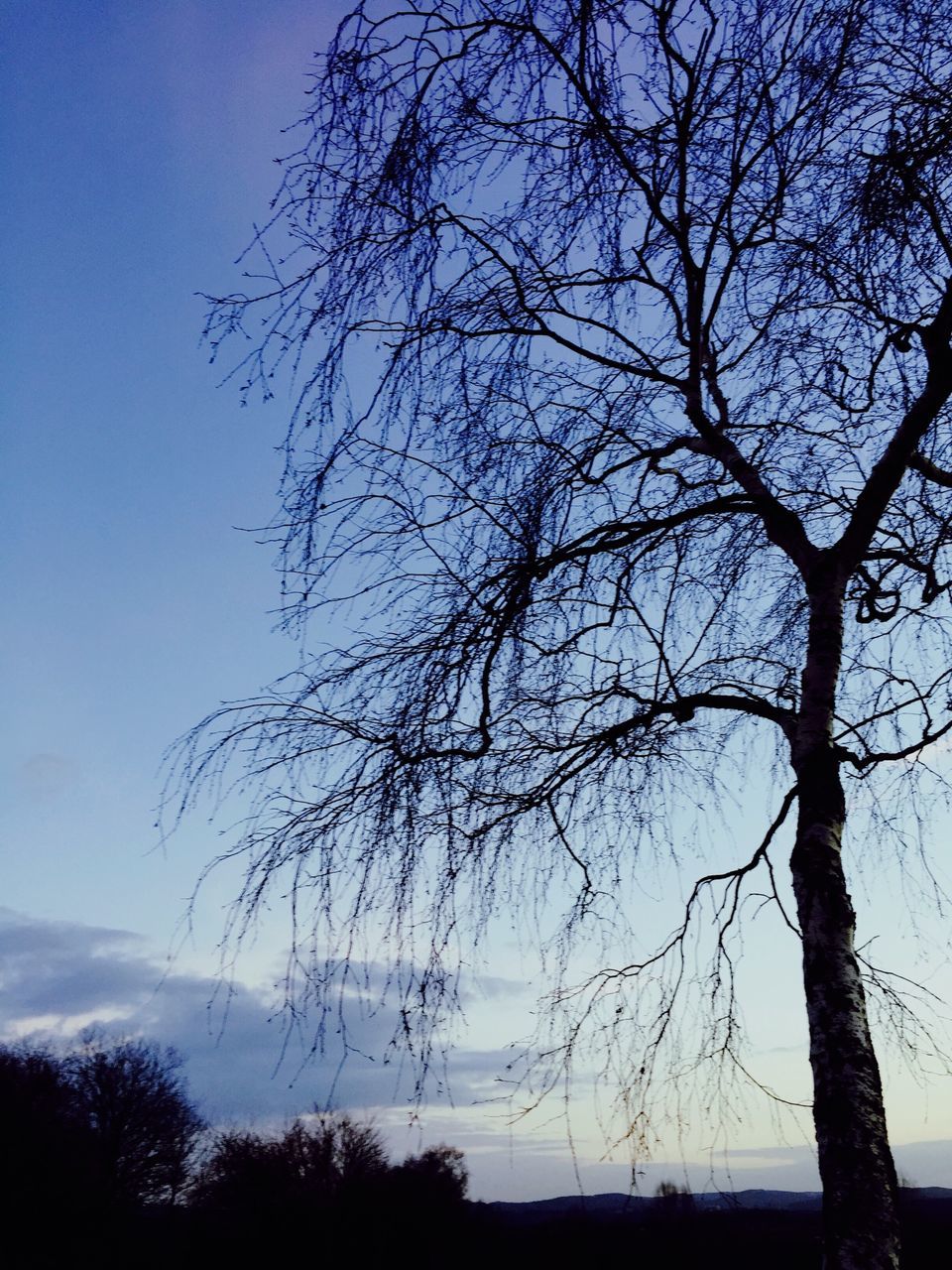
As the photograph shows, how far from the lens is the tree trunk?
2926mm

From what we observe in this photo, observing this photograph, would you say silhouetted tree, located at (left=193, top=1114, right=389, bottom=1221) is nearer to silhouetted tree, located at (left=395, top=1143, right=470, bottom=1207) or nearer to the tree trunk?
silhouetted tree, located at (left=395, top=1143, right=470, bottom=1207)

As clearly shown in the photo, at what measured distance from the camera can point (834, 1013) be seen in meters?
3.21

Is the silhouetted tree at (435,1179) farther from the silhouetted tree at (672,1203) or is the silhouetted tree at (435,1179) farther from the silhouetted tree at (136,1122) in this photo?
the silhouetted tree at (672,1203)

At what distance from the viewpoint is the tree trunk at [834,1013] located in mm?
2926

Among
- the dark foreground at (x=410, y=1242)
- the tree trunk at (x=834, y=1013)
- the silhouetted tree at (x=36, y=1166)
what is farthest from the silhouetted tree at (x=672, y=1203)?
the silhouetted tree at (x=36, y=1166)

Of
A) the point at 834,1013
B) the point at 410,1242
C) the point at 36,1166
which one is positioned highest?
the point at 834,1013

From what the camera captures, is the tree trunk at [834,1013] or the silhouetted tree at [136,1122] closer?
the tree trunk at [834,1013]

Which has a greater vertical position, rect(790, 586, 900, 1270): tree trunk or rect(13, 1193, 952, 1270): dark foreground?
rect(790, 586, 900, 1270): tree trunk

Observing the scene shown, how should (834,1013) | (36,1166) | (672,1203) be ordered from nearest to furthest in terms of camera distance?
(834,1013) → (672,1203) → (36,1166)

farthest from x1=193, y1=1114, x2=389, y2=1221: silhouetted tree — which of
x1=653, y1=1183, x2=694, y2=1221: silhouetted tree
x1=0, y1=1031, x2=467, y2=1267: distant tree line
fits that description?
x1=653, y1=1183, x2=694, y2=1221: silhouetted tree

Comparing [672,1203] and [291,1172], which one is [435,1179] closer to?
[291,1172]

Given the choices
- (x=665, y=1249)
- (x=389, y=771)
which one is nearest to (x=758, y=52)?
(x=389, y=771)

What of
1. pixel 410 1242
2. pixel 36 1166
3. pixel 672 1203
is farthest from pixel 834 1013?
pixel 410 1242

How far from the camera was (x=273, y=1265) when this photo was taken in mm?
36625
